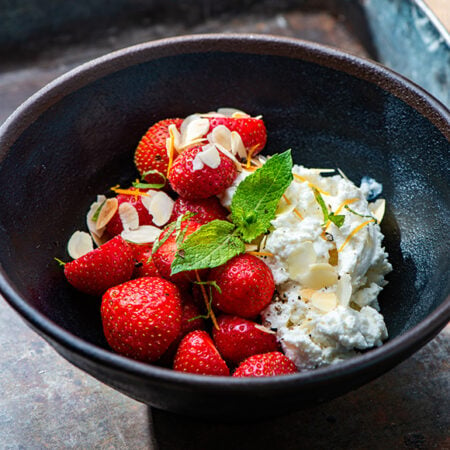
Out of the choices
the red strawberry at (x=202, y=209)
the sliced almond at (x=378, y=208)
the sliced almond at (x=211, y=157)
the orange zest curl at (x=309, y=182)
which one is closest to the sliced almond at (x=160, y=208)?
the red strawberry at (x=202, y=209)

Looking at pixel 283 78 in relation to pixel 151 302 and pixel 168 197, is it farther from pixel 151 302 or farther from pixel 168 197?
pixel 151 302

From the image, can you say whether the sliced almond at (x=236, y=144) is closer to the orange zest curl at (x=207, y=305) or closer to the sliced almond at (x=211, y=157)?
the sliced almond at (x=211, y=157)

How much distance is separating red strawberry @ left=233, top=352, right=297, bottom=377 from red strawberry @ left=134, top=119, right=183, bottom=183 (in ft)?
1.28

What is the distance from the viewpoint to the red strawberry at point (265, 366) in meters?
0.91

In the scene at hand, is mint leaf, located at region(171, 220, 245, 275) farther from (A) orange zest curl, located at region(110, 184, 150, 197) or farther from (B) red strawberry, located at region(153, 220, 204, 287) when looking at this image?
(A) orange zest curl, located at region(110, 184, 150, 197)

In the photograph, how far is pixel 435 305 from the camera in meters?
0.95

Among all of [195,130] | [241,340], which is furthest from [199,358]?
[195,130]

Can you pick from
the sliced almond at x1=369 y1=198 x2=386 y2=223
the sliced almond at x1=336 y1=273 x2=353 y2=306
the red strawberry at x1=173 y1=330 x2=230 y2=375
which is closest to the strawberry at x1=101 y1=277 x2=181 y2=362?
the red strawberry at x1=173 y1=330 x2=230 y2=375

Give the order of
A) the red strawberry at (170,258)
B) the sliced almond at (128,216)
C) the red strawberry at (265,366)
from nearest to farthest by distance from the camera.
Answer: the red strawberry at (265,366)
the red strawberry at (170,258)
the sliced almond at (128,216)

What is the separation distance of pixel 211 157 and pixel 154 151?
139 millimetres

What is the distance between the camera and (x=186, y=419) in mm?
1021

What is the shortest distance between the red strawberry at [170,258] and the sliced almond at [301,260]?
14cm

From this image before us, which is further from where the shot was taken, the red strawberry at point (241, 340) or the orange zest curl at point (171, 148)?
the orange zest curl at point (171, 148)

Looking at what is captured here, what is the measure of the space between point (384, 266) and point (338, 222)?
0.38 feet
